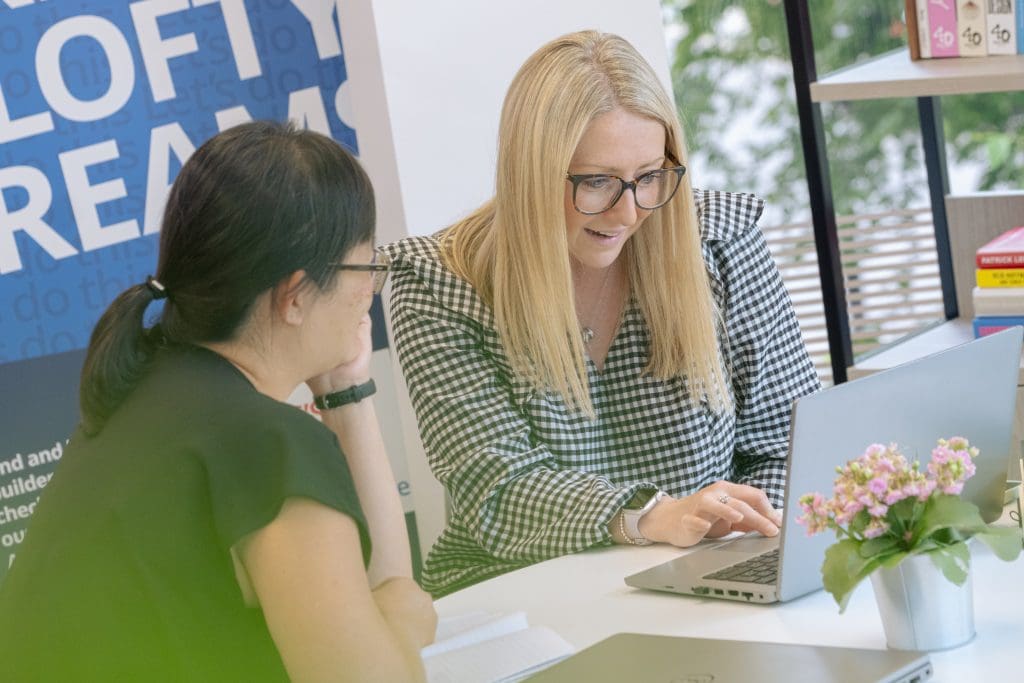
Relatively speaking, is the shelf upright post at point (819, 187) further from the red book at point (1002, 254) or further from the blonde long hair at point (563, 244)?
the blonde long hair at point (563, 244)

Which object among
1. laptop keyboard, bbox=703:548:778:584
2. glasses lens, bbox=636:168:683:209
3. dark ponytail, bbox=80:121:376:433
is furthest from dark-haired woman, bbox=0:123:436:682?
glasses lens, bbox=636:168:683:209

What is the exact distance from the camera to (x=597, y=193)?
1.88 metres

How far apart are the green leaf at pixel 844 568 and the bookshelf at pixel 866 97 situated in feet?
4.10

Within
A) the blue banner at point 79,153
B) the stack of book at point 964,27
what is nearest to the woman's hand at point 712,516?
the stack of book at point 964,27

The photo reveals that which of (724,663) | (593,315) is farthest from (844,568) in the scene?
(593,315)

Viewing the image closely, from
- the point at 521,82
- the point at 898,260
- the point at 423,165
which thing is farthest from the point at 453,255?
the point at 898,260

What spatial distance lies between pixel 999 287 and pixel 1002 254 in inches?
2.2

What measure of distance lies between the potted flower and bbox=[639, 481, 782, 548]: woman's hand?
1.36 feet

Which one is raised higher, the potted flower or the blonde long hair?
the blonde long hair

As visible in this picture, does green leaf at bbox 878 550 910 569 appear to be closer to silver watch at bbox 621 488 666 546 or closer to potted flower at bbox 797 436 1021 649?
potted flower at bbox 797 436 1021 649

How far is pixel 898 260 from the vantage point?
4211mm

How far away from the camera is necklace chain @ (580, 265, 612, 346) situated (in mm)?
2031

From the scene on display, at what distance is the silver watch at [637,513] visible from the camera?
1.69m

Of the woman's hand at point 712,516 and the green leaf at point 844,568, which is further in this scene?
the woman's hand at point 712,516
